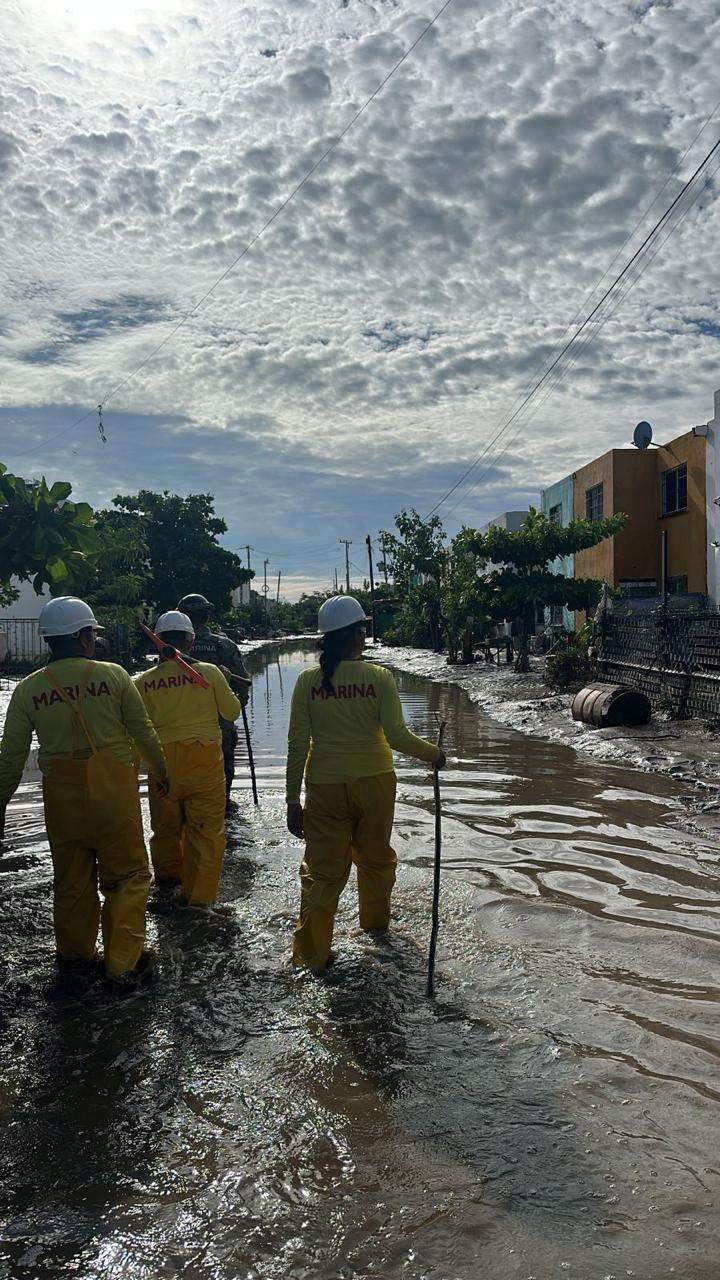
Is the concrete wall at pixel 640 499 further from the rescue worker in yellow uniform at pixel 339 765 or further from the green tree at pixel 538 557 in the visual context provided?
the rescue worker in yellow uniform at pixel 339 765

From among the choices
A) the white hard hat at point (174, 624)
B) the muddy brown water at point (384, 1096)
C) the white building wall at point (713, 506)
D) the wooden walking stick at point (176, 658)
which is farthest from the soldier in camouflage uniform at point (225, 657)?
the white building wall at point (713, 506)

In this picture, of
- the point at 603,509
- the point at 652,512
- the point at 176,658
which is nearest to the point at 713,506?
the point at 652,512

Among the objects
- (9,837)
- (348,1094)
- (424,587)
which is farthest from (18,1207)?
(424,587)

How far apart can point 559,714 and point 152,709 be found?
11741 mm

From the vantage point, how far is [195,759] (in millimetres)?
5871

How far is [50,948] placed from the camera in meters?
5.23

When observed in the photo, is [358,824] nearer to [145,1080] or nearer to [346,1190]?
[145,1080]

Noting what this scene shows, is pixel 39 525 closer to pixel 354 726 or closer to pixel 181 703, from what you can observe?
pixel 181 703

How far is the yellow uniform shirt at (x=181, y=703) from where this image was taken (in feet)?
19.4

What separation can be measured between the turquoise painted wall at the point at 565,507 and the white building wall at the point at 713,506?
29.5 feet

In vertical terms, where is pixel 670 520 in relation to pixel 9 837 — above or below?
above

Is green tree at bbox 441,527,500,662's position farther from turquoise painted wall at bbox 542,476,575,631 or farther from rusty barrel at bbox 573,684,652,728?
rusty barrel at bbox 573,684,652,728

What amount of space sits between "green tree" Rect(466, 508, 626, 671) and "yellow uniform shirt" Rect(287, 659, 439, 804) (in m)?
20.0

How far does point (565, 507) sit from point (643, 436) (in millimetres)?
7177
